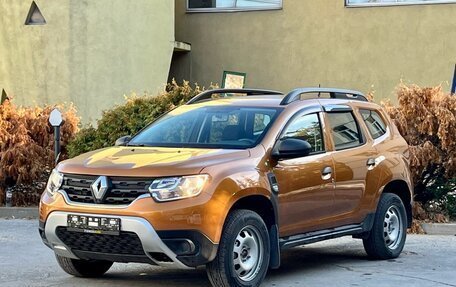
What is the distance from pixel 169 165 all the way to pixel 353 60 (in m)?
13.3

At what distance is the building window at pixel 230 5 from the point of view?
20219 millimetres

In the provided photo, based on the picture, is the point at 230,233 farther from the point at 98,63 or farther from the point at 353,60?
the point at 353,60

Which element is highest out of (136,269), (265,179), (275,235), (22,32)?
(22,32)

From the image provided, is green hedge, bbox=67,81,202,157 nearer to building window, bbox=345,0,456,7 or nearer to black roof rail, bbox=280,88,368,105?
black roof rail, bbox=280,88,368,105

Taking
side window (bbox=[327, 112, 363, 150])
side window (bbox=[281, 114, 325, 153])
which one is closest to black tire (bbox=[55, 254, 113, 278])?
side window (bbox=[281, 114, 325, 153])

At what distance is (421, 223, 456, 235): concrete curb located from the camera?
11.4 m

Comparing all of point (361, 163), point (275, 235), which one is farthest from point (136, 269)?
point (361, 163)

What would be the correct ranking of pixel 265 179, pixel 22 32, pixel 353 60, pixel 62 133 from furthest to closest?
pixel 353 60 < pixel 22 32 < pixel 62 133 < pixel 265 179

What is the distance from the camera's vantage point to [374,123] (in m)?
9.32

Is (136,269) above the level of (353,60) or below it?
below

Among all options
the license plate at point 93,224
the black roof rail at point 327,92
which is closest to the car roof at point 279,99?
the black roof rail at point 327,92

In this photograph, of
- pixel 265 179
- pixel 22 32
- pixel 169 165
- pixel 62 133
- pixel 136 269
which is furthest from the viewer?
pixel 22 32

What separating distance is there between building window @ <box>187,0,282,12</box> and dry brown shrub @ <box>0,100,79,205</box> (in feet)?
26.6

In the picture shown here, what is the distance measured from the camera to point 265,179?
285 inches
